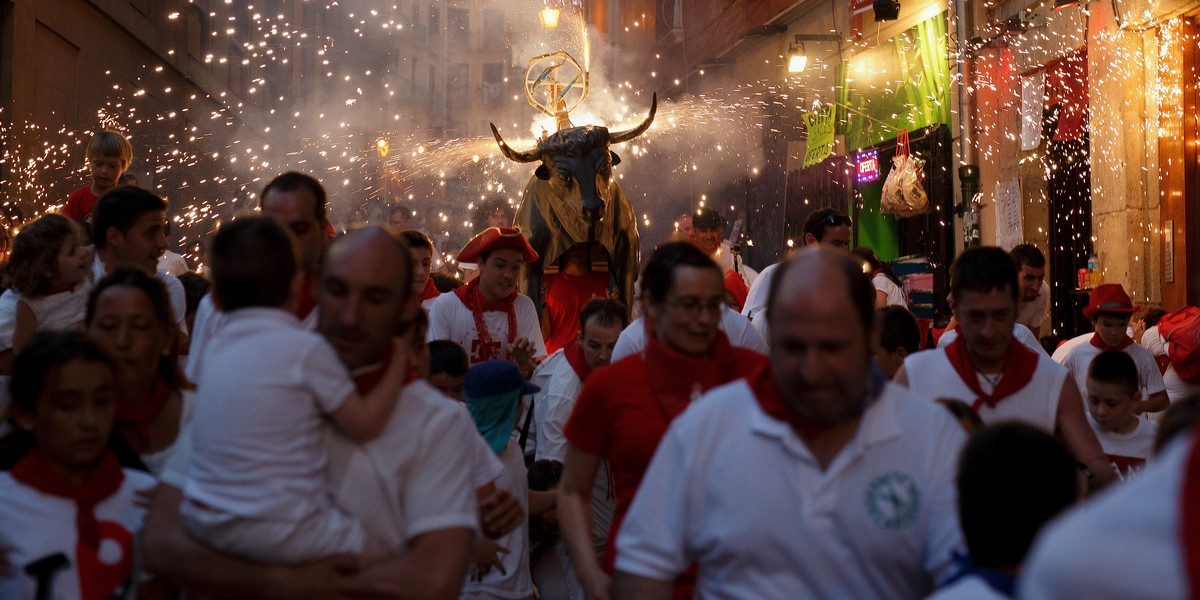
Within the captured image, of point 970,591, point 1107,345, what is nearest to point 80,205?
point 1107,345

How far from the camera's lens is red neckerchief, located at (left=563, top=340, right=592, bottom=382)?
7.29 metres

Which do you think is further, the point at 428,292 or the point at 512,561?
the point at 428,292

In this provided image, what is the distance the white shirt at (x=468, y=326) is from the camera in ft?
27.9

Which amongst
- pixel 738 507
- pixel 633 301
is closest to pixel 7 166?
pixel 633 301

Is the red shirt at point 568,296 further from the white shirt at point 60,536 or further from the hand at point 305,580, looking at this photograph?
the hand at point 305,580

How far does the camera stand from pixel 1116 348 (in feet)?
30.0

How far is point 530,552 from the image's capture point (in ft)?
22.8

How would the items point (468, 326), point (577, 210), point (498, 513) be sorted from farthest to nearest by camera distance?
point (577, 210)
point (468, 326)
point (498, 513)

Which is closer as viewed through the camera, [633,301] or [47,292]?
[47,292]

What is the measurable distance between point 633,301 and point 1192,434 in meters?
10.00

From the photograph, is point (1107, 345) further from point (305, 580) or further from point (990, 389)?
point (305, 580)

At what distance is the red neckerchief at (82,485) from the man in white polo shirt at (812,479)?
5.52 ft

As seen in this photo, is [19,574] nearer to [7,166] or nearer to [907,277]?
[907,277]

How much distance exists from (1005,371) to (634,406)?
5.04ft
